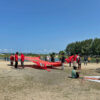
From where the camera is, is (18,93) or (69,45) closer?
(18,93)

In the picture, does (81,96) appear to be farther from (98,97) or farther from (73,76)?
(73,76)

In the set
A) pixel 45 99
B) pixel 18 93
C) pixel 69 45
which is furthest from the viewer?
pixel 69 45

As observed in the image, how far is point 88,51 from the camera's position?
281ft

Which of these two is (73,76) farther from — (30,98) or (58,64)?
(58,64)

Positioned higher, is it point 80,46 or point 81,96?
point 80,46

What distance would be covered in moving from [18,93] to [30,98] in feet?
2.94

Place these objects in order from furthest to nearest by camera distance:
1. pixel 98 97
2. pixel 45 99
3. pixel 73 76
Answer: pixel 73 76, pixel 98 97, pixel 45 99

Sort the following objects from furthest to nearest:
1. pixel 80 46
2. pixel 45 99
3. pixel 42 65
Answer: pixel 80 46 → pixel 42 65 → pixel 45 99

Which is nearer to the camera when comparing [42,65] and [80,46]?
[42,65]

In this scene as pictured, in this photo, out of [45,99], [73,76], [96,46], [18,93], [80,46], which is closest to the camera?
[45,99]

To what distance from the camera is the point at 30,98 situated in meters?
5.35

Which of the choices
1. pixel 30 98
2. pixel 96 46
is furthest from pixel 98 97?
pixel 96 46

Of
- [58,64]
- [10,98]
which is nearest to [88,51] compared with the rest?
[58,64]

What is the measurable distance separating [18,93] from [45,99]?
145 centimetres
